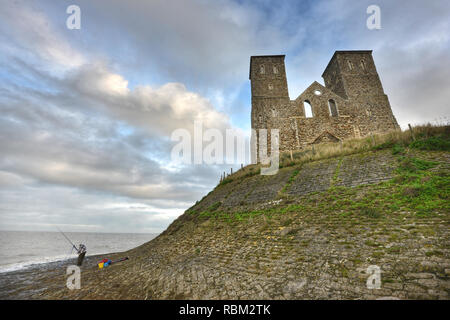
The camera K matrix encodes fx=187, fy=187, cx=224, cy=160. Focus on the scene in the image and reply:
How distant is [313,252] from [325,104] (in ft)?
78.1

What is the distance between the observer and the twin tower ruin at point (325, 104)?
77.1 feet

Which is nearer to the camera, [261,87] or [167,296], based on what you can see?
[167,296]

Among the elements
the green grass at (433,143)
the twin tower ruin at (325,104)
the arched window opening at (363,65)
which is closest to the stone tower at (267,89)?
the twin tower ruin at (325,104)

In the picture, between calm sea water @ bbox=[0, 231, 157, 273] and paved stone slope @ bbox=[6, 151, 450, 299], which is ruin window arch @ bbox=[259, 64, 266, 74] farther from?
calm sea water @ bbox=[0, 231, 157, 273]

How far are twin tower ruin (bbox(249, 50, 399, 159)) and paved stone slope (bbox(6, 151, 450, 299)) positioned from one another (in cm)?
1264

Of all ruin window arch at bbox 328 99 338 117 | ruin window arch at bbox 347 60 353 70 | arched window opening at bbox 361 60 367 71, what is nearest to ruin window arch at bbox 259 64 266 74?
ruin window arch at bbox 328 99 338 117

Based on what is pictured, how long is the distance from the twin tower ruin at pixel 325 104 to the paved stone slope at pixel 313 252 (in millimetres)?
12645

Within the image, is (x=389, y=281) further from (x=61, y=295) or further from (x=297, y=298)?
(x=61, y=295)

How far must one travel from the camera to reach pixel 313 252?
5.69 m

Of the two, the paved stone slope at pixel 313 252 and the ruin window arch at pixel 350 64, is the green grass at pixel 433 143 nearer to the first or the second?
the paved stone slope at pixel 313 252

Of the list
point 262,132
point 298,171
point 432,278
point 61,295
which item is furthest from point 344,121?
point 61,295

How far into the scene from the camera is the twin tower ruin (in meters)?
23.5

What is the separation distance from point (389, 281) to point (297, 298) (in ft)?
6.38

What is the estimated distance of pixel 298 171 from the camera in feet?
44.9
